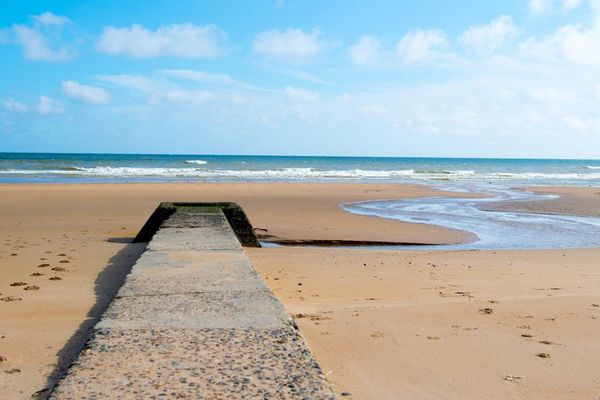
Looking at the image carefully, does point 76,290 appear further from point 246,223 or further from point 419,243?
point 419,243

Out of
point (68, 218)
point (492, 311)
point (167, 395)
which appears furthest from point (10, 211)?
point (167, 395)

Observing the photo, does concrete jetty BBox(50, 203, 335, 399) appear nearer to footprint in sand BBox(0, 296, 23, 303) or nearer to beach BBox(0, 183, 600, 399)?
beach BBox(0, 183, 600, 399)

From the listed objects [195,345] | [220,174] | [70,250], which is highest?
[195,345]

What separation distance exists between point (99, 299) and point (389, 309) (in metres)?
2.34

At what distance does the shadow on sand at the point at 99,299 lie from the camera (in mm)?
3257

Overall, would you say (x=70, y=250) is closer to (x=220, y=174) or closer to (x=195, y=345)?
(x=195, y=345)

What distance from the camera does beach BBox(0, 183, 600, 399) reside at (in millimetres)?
3332

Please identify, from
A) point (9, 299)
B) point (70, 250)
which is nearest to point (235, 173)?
point (70, 250)

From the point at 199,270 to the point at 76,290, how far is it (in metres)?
1.25

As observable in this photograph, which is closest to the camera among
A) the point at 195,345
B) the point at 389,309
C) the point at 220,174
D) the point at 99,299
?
the point at 195,345

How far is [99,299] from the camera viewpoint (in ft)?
16.8

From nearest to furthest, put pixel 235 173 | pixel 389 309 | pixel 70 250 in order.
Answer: pixel 389 309 < pixel 70 250 < pixel 235 173

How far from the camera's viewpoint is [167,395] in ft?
8.11

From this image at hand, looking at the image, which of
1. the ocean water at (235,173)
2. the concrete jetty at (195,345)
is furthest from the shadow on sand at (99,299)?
the ocean water at (235,173)
